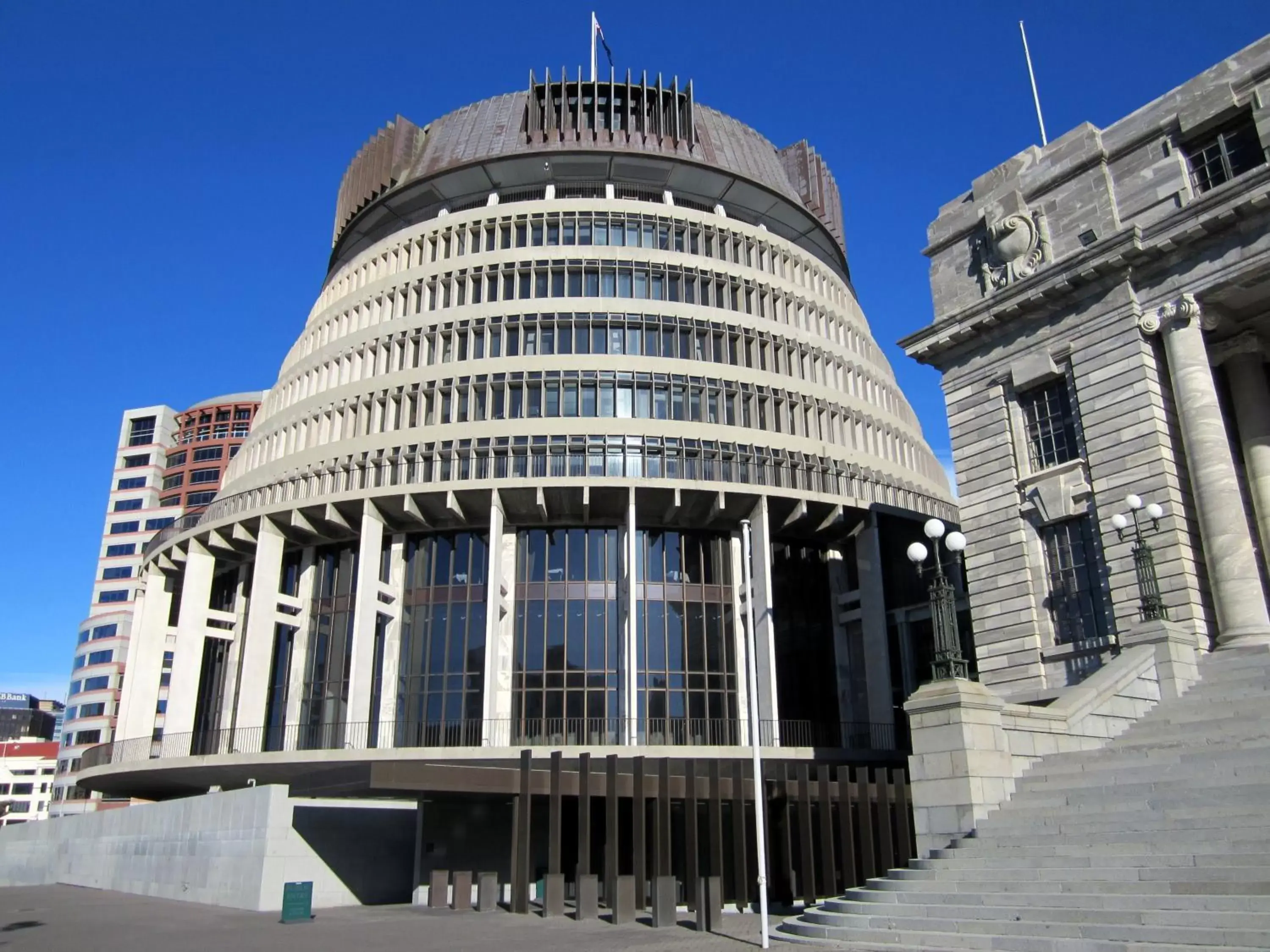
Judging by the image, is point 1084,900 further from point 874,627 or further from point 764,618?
point 874,627

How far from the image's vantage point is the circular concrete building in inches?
1602

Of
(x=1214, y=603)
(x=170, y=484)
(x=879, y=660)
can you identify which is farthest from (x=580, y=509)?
(x=170, y=484)

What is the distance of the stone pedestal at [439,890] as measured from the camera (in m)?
28.0

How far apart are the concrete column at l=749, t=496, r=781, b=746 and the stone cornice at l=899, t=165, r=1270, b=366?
12.0 metres

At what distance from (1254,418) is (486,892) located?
24491mm

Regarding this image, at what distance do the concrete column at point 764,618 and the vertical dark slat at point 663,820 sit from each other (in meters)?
15.4

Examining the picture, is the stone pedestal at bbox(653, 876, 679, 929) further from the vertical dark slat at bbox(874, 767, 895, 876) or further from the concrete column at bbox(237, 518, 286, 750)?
the concrete column at bbox(237, 518, 286, 750)

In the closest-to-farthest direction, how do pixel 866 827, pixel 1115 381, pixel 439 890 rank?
pixel 866 827 → pixel 1115 381 → pixel 439 890

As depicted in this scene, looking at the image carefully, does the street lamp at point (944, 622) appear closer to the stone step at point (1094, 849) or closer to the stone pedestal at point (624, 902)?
the stone step at point (1094, 849)

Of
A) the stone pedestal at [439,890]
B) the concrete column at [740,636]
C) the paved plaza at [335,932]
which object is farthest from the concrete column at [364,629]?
the concrete column at [740,636]

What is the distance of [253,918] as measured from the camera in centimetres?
2486

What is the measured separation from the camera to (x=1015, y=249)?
99.4 ft

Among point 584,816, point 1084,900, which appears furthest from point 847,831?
Result: point 1084,900

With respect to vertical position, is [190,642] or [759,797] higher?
[190,642]
